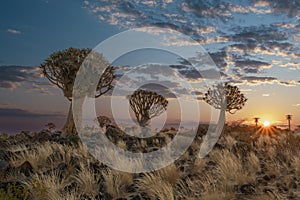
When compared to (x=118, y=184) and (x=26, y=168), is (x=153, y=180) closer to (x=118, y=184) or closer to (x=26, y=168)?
(x=118, y=184)

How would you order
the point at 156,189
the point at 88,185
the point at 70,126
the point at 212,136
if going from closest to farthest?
the point at 156,189
the point at 88,185
the point at 212,136
the point at 70,126

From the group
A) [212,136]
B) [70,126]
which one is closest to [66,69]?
[70,126]

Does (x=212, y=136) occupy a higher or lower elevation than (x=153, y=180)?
higher

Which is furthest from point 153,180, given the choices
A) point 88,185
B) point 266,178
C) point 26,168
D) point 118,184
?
point 26,168

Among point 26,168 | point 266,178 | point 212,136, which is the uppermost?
point 212,136

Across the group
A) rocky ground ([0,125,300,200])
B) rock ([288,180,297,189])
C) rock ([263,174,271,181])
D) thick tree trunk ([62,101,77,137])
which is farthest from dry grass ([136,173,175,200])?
thick tree trunk ([62,101,77,137])

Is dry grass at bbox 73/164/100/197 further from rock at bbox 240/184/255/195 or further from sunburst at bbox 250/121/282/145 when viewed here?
sunburst at bbox 250/121/282/145

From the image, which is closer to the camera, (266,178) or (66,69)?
(266,178)

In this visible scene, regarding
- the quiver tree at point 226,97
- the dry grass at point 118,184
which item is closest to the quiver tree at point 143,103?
the quiver tree at point 226,97

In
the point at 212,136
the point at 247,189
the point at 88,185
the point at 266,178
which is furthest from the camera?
the point at 212,136

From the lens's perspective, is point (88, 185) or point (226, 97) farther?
point (226, 97)

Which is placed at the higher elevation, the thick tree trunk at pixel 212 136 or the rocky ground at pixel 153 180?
the thick tree trunk at pixel 212 136

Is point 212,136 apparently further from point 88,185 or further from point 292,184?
point 88,185

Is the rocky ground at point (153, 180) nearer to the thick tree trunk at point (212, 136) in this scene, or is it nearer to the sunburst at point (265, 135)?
the thick tree trunk at point (212, 136)
